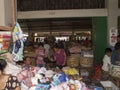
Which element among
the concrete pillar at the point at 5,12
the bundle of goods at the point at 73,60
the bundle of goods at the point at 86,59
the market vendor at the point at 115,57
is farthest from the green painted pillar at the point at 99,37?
the concrete pillar at the point at 5,12

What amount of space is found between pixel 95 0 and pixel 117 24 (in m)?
0.85

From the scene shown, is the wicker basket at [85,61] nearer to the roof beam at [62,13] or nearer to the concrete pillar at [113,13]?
the concrete pillar at [113,13]

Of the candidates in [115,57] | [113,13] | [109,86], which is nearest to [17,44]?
[109,86]

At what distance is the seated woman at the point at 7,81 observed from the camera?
315 centimetres

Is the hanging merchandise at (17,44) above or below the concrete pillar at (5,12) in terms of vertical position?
below

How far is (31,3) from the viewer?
868cm

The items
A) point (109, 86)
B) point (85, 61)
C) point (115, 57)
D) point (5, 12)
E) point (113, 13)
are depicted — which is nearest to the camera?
point (5, 12)

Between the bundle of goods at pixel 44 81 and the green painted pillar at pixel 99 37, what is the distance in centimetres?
490

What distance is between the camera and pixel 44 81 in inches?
134

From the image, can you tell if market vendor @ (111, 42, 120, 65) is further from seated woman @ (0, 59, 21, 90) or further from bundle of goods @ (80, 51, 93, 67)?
seated woman @ (0, 59, 21, 90)

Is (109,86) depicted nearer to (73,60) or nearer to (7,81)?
(7,81)

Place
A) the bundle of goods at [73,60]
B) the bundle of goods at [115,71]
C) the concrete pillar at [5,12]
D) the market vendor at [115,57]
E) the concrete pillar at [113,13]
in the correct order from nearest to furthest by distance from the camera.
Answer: the concrete pillar at [5,12]
the bundle of goods at [115,71]
the market vendor at [115,57]
the bundle of goods at [73,60]
the concrete pillar at [113,13]

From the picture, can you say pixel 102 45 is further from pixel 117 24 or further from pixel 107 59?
pixel 107 59

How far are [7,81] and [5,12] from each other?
668mm
